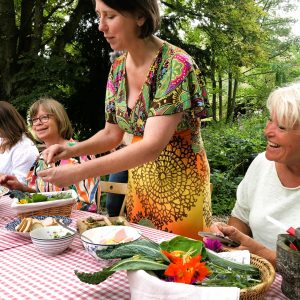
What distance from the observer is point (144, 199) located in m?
2.07

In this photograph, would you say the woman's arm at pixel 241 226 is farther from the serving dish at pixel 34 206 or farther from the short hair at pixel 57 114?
the short hair at pixel 57 114

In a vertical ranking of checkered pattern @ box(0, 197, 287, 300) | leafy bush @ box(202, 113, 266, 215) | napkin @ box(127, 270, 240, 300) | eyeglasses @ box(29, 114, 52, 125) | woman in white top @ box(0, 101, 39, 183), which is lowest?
leafy bush @ box(202, 113, 266, 215)

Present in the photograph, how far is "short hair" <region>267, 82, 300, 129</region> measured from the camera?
1698mm

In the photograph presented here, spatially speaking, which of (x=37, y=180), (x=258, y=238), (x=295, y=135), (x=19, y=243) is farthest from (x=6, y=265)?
(x=37, y=180)

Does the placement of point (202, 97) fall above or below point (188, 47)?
below

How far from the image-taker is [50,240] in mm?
1510

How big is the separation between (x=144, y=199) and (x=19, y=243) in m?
0.69

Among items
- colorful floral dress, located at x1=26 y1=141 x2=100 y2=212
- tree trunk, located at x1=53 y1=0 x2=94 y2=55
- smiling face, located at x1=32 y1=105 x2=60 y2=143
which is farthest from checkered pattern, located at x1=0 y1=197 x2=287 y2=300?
tree trunk, located at x1=53 y1=0 x2=94 y2=55

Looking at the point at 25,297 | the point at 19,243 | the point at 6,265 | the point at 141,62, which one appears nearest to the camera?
the point at 25,297

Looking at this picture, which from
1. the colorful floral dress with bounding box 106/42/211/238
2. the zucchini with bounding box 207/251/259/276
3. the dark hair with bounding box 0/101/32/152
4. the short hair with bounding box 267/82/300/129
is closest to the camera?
the zucchini with bounding box 207/251/259/276

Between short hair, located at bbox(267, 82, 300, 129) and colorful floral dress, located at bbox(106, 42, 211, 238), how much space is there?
36 cm

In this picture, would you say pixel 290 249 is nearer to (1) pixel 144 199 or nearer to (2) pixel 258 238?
(2) pixel 258 238

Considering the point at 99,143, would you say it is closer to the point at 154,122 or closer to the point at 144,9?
the point at 154,122

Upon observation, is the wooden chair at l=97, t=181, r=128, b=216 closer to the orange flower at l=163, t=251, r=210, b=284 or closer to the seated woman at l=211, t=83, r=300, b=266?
the seated woman at l=211, t=83, r=300, b=266
